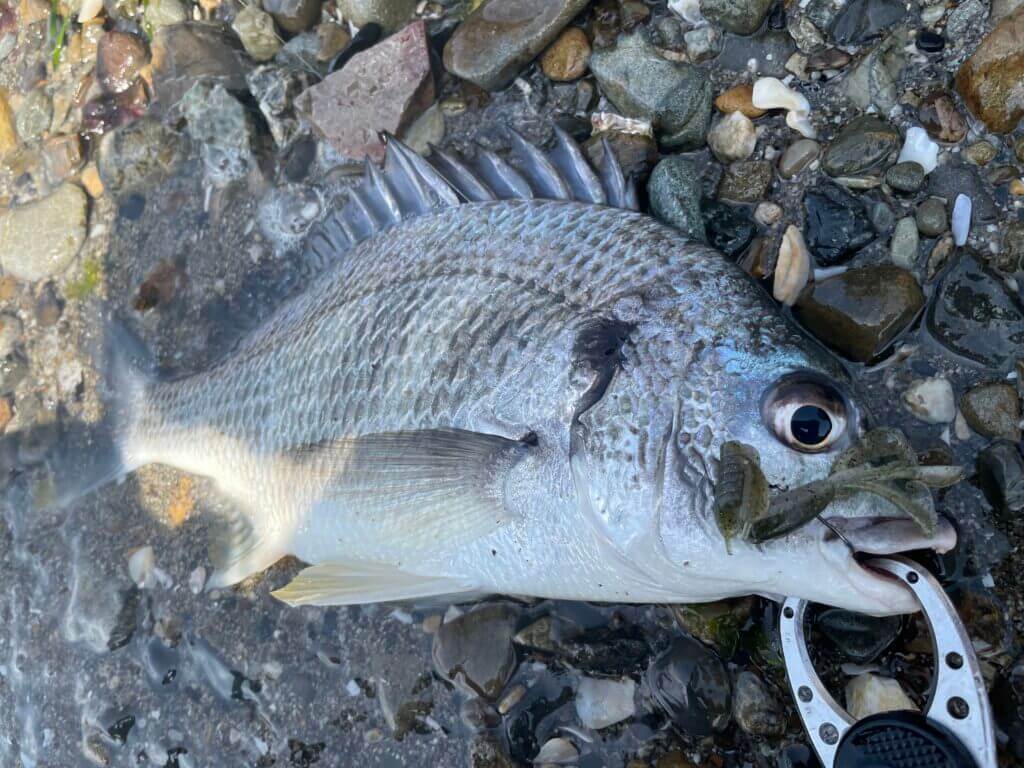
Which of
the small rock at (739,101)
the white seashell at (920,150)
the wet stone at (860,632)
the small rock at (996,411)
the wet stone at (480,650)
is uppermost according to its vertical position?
the small rock at (739,101)

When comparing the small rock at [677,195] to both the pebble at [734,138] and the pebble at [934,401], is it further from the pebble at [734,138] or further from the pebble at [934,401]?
the pebble at [934,401]

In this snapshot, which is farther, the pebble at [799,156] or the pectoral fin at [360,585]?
the pebble at [799,156]

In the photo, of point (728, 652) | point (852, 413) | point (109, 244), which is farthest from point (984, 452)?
point (109, 244)

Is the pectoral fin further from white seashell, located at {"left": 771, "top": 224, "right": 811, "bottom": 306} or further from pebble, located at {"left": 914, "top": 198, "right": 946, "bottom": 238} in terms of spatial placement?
pebble, located at {"left": 914, "top": 198, "right": 946, "bottom": 238}

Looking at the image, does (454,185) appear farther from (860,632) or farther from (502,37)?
(860,632)

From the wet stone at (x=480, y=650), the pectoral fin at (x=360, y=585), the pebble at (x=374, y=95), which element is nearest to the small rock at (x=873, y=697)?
the wet stone at (x=480, y=650)

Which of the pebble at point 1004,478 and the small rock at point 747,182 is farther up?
the small rock at point 747,182

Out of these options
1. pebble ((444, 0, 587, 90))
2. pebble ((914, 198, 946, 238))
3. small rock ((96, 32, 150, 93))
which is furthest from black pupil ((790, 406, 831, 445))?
small rock ((96, 32, 150, 93))
